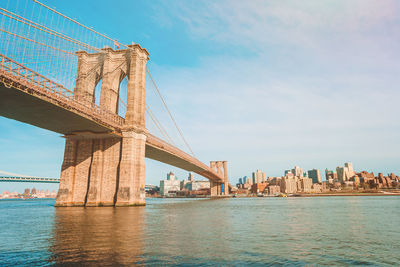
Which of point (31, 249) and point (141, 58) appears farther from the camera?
point (141, 58)

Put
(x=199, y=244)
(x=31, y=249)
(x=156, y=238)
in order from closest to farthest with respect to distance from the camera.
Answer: (x=31, y=249) → (x=199, y=244) → (x=156, y=238)

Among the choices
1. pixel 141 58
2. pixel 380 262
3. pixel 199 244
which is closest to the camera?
pixel 380 262

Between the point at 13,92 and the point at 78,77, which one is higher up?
the point at 78,77

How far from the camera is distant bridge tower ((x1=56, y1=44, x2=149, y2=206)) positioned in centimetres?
3497

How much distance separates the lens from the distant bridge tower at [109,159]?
34969 mm

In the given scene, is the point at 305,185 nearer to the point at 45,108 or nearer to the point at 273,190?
the point at 273,190

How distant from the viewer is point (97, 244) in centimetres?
968

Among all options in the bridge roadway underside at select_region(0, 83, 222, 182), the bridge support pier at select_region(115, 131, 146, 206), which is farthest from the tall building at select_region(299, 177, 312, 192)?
the bridge roadway underside at select_region(0, 83, 222, 182)

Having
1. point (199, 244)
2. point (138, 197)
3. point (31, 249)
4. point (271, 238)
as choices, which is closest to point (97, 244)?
point (31, 249)

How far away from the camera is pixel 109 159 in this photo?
36.6 meters

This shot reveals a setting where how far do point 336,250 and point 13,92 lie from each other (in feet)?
86.2

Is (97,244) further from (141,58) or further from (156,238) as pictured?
(141,58)

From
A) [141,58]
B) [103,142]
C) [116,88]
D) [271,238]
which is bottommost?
[271,238]

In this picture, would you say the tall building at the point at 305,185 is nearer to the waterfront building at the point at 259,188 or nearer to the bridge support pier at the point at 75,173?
the waterfront building at the point at 259,188
